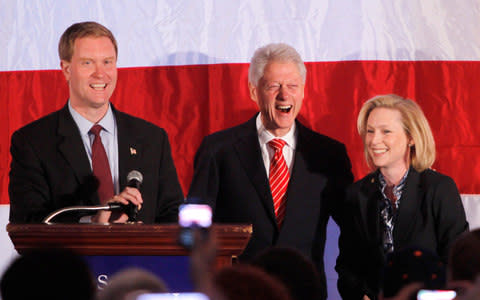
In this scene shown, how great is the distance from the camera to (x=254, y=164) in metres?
3.55

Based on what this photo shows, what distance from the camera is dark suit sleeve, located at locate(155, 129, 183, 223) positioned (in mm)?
3451

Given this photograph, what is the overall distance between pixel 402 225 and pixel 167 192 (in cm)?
107

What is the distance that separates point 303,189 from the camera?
11.5 ft

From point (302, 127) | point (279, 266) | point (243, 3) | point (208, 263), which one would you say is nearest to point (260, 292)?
point (208, 263)

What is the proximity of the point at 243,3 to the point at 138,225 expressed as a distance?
2.04 metres

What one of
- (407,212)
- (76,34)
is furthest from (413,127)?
(76,34)

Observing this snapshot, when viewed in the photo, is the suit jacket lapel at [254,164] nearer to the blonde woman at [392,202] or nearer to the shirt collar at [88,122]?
the blonde woman at [392,202]

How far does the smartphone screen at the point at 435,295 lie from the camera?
61.6 inches

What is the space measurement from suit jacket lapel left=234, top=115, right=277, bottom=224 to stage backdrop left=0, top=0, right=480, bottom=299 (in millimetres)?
423

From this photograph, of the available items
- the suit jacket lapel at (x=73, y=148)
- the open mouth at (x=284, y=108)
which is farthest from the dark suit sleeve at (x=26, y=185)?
the open mouth at (x=284, y=108)

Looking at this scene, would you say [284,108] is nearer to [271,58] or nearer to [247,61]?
[271,58]

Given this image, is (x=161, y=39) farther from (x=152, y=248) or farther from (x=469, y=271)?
(x=469, y=271)

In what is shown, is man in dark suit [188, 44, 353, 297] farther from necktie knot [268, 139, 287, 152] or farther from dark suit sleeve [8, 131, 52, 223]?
dark suit sleeve [8, 131, 52, 223]

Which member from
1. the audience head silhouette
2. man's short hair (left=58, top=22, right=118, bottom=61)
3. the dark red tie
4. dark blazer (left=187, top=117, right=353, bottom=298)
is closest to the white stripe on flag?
man's short hair (left=58, top=22, right=118, bottom=61)
